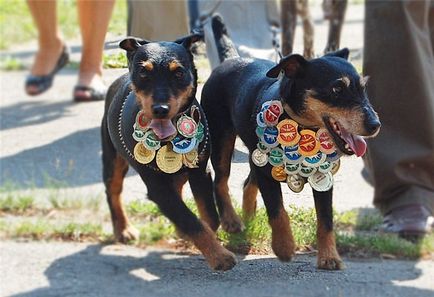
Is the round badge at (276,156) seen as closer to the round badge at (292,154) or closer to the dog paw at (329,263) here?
the round badge at (292,154)

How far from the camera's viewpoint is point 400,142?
15.0 ft

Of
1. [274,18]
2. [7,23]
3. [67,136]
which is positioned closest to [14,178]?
[67,136]

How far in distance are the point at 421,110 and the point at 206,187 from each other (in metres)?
1.34

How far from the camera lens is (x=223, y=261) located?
334 cm

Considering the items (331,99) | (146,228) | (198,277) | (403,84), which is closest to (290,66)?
(331,99)

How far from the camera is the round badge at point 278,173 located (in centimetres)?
323

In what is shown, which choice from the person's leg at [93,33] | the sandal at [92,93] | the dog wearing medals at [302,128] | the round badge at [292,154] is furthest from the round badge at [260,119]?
the sandal at [92,93]

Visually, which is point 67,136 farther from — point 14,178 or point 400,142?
point 400,142

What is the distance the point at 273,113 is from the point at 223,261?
1.75 feet

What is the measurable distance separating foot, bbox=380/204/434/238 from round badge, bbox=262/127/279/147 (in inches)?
62.4

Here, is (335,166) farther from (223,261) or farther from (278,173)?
(223,261)

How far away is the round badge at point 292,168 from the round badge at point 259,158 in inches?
3.1

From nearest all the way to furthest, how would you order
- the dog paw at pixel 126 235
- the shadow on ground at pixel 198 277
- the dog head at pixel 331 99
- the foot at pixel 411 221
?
the dog head at pixel 331 99 → the shadow on ground at pixel 198 277 → the foot at pixel 411 221 → the dog paw at pixel 126 235

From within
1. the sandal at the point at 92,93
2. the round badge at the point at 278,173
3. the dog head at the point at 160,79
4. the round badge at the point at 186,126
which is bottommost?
the sandal at the point at 92,93
